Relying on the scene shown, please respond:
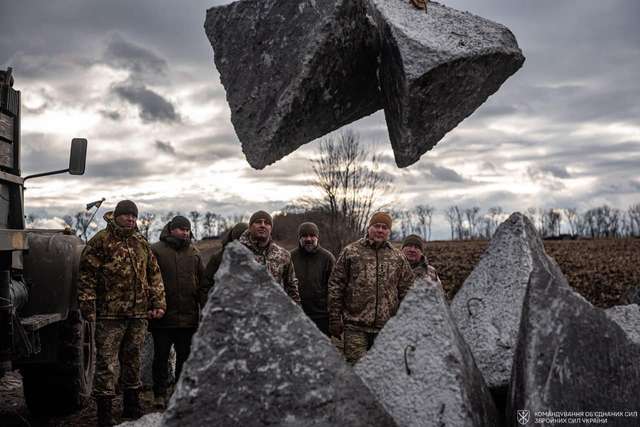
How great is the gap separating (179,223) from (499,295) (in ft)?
10.00

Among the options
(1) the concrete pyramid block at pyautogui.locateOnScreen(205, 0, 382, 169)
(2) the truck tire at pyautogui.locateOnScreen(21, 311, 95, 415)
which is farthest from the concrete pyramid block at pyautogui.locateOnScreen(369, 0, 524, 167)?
(2) the truck tire at pyautogui.locateOnScreen(21, 311, 95, 415)

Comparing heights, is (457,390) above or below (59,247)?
below

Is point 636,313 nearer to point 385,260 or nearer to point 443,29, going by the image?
point 385,260

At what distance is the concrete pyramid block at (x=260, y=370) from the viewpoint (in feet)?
8.41

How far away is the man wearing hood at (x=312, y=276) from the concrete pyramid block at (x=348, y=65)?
162 cm

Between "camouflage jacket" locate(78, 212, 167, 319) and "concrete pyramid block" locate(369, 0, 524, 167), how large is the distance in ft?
7.31

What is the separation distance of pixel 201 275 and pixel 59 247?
123cm

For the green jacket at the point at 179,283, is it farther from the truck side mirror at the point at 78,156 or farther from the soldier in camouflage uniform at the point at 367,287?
the soldier in camouflage uniform at the point at 367,287

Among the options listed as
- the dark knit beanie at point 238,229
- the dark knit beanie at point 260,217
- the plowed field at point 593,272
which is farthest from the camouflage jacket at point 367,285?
the plowed field at point 593,272

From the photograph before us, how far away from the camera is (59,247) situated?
5398 millimetres

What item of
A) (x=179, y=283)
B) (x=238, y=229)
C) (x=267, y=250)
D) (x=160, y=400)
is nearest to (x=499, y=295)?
(x=267, y=250)

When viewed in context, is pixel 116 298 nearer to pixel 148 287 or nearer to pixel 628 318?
pixel 148 287

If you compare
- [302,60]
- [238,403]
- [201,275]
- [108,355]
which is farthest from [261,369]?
[201,275]

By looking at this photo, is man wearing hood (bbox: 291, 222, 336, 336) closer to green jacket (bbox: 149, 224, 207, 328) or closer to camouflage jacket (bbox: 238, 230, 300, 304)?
camouflage jacket (bbox: 238, 230, 300, 304)
